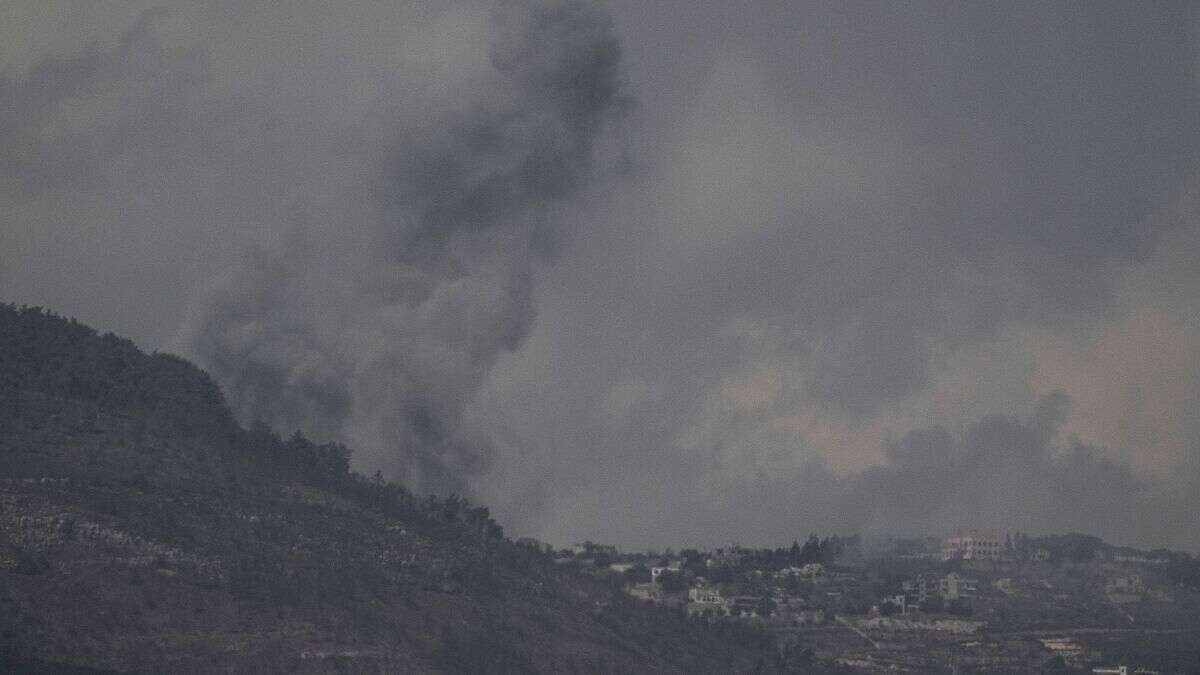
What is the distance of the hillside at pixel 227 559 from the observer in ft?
481

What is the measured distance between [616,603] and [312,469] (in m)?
23.1

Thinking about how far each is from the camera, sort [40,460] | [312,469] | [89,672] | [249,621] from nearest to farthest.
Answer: [89,672] → [249,621] → [40,460] → [312,469]

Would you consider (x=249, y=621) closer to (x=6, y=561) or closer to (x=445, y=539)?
(x=6, y=561)

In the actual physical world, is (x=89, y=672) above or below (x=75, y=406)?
below

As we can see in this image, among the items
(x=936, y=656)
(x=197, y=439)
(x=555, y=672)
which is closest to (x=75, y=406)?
(x=197, y=439)

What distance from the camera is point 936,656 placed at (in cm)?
19900

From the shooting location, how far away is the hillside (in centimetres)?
14662

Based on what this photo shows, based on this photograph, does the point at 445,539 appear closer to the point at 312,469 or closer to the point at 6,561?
the point at 312,469

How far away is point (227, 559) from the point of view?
159250 mm

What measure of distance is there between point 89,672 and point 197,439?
4157 centimetres

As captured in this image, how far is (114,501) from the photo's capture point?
15975 centimetres

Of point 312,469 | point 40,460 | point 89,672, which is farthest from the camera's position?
point 312,469

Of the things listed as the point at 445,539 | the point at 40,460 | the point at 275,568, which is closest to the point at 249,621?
the point at 275,568

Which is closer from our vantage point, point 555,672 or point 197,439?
point 555,672
